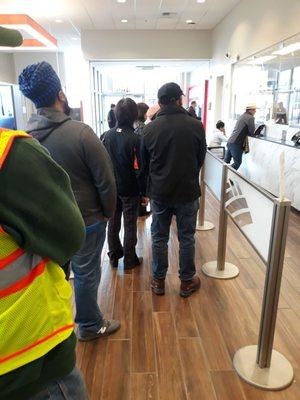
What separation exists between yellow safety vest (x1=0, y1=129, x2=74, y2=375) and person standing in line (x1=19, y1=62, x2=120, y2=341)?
2.96ft

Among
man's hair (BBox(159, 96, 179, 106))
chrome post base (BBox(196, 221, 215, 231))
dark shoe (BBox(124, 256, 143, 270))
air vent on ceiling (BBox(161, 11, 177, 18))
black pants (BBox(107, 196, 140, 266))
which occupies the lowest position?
chrome post base (BBox(196, 221, 215, 231))

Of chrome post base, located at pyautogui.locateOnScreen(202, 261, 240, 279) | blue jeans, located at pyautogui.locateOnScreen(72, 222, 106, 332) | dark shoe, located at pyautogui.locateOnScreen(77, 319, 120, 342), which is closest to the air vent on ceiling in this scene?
chrome post base, located at pyautogui.locateOnScreen(202, 261, 240, 279)

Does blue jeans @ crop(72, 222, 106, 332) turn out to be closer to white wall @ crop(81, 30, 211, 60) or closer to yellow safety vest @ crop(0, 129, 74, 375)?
yellow safety vest @ crop(0, 129, 74, 375)

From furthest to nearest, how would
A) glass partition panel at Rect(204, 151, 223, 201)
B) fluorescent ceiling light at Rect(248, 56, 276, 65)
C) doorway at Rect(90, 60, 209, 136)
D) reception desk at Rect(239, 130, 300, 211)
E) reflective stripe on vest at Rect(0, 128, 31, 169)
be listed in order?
1. doorway at Rect(90, 60, 209, 136)
2. fluorescent ceiling light at Rect(248, 56, 276, 65)
3. reception desk at Rect(239, 130, 300, 211)
4. glass partition panel at Rect(204, 151, 223, 201)
5. reflective stripe on vest at Rect(0, 128, 31, 169)

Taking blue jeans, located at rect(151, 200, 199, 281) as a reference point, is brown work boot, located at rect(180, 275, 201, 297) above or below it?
below

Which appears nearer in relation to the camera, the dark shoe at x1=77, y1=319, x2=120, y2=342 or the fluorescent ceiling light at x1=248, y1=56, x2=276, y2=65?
the dark shoe at x1=77, y1=319, x2=120, y2=342

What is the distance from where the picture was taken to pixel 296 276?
2793mm

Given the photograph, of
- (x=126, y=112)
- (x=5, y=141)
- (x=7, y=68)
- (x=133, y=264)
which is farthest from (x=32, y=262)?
(x=7, y=68)

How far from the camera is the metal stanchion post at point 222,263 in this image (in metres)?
2.60

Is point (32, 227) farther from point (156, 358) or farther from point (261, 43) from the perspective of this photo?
point (261, 43)

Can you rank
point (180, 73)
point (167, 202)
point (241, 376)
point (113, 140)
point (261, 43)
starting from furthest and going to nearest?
point (180, 73) → point (261, 43) → point (113, 140) → point (167, 202) → point (241, 376)

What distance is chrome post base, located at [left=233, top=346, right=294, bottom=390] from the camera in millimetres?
1714

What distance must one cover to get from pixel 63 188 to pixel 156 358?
4.87ft

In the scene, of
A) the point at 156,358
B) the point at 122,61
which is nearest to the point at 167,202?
the point at 156,358
